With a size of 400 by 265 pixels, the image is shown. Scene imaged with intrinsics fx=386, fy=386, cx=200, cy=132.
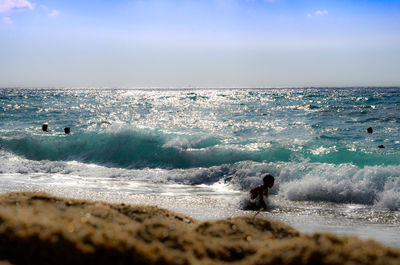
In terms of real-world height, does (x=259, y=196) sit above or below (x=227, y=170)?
above

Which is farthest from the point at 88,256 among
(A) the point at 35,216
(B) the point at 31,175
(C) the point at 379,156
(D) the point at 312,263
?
(C) the point at 379,156

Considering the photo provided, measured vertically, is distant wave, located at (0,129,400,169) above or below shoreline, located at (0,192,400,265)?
below

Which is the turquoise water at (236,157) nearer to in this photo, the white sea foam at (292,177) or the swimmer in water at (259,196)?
the white sea foam at (292,177)

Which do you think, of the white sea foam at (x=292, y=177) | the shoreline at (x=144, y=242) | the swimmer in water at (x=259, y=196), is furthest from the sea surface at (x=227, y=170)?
the shoreline at (x=144, y=242)

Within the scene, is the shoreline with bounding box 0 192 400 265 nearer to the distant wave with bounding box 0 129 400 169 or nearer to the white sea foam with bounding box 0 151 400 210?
the white sea foam with bounding box 0 151 400 210

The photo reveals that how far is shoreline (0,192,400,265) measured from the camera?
86.1 inches

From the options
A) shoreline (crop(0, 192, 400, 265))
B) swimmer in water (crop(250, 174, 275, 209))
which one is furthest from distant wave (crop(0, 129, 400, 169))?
shoreline (crop(0, 192, 400, 265))

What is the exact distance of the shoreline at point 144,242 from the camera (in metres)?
2.19

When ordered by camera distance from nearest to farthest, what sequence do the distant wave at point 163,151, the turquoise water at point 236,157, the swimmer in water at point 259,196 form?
1. the swimmer in water at point 259,196
2. the turquoise water at point 236,157
3. the distant wave at point 163,151

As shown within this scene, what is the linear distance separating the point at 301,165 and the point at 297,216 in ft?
13.5

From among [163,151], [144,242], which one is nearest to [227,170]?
[163,151]

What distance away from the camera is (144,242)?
244 centimetres

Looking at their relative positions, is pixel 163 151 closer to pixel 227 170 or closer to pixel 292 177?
pixel 227 170

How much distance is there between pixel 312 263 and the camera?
6.88 feet
